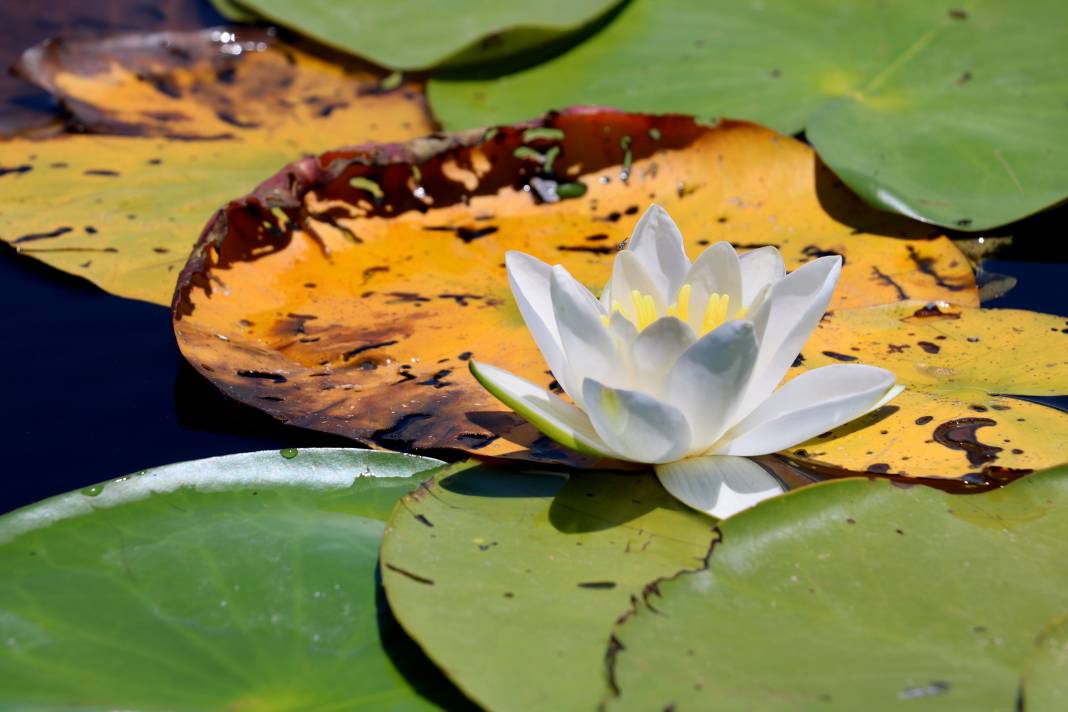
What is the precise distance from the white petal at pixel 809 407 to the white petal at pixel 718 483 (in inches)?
0.8

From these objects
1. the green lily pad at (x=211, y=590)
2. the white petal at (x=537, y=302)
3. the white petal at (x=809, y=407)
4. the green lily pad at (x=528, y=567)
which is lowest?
the green lily pad at (x=211, y=590)

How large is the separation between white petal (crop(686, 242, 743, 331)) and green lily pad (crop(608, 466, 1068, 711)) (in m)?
0.27

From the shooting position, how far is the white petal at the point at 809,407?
4.02ft

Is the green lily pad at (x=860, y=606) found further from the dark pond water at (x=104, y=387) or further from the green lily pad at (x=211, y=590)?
the dark pond water at (x=104, y=387)

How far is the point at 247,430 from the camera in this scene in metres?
1.54

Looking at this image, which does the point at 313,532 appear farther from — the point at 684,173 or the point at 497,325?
the point at 684,173

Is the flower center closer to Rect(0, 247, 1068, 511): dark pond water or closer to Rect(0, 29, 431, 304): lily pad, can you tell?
Rect(0, 247, 1068, 511): dark pond water

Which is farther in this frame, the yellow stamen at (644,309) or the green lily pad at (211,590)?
the yellow stamen at (644,309)

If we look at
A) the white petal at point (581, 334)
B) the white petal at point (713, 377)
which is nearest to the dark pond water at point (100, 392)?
the white petal at point (581, 334)

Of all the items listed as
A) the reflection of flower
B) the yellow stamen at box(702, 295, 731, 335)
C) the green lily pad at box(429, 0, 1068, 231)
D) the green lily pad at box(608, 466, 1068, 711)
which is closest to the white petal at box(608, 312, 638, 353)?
the reflection of flower

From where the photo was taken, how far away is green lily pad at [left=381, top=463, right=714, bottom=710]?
1.00 meters

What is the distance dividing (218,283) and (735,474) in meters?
0.99

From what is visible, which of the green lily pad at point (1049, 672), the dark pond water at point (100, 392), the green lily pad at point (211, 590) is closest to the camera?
the green lily pad at point (1049, 672)

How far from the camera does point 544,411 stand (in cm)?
126
